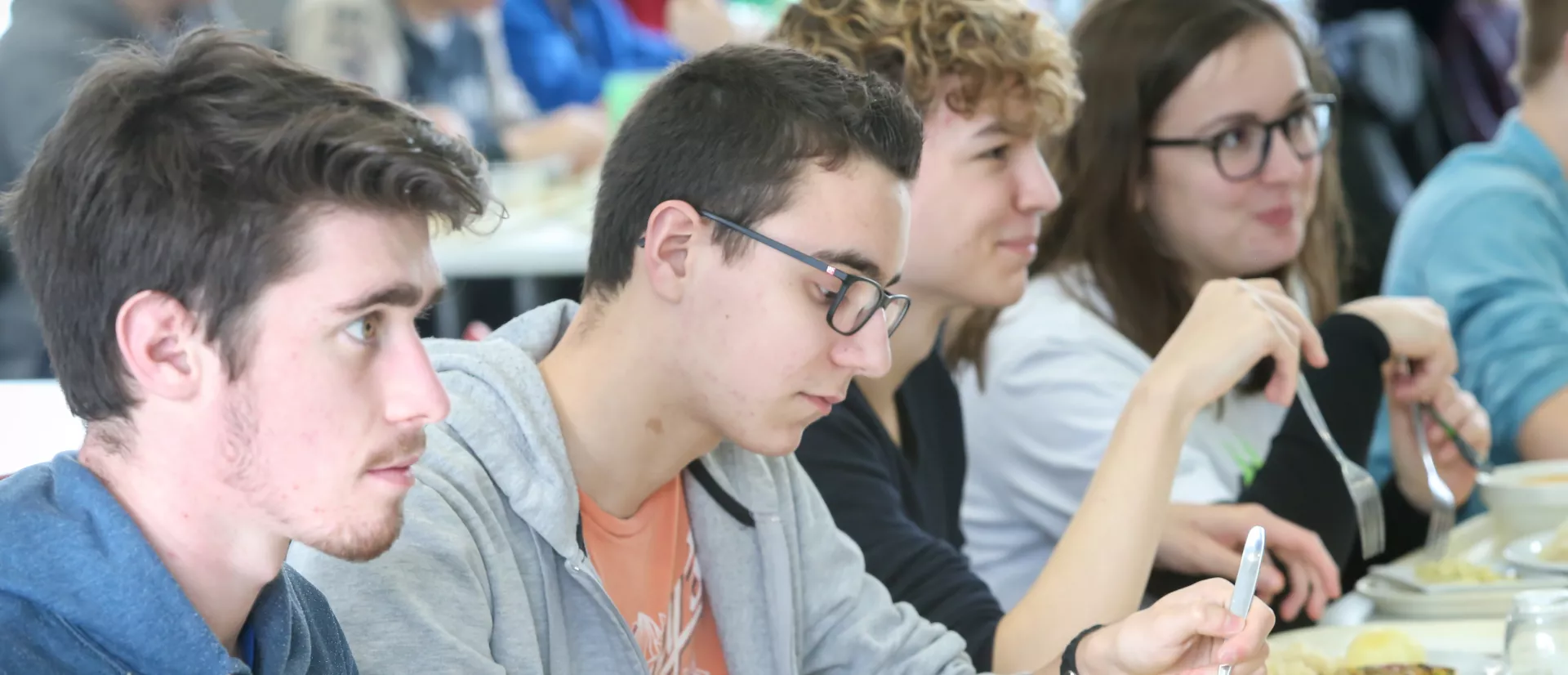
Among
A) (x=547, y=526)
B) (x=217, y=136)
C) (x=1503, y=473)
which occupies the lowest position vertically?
(x=1503, y=473)

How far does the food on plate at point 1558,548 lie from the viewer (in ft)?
5.56

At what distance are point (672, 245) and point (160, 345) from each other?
1.57ft

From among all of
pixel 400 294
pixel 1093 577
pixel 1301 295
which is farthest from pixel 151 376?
pixel 1301 295

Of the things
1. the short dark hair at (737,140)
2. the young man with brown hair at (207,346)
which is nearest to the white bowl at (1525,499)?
the short dark hair at (737,140)

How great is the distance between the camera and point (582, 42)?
6.13 metres

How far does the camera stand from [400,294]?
0.90 m

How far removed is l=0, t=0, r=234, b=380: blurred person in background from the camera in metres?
3.07

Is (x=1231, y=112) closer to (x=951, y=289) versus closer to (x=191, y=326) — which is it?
(x=951, y=289)

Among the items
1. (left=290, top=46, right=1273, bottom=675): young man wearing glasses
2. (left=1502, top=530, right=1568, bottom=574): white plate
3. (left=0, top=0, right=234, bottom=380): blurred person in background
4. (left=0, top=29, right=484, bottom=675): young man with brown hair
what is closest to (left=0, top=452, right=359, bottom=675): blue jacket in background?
(left=0, top=29, right=484, bottom=675): young man with brown hair

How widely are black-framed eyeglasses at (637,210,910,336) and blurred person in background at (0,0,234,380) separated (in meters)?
2.12

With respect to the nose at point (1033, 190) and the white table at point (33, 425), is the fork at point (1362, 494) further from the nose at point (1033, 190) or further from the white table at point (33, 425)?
the white table at point (33, 425)

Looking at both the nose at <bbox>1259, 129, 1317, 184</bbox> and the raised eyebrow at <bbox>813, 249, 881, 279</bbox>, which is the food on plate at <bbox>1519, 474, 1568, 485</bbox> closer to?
the nose at <bbox>1259, 129, 1317, 184</bbox>

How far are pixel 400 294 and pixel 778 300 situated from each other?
1.30 feet

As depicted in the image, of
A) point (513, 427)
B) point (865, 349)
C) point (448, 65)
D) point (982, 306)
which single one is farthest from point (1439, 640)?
point (448, 65)
